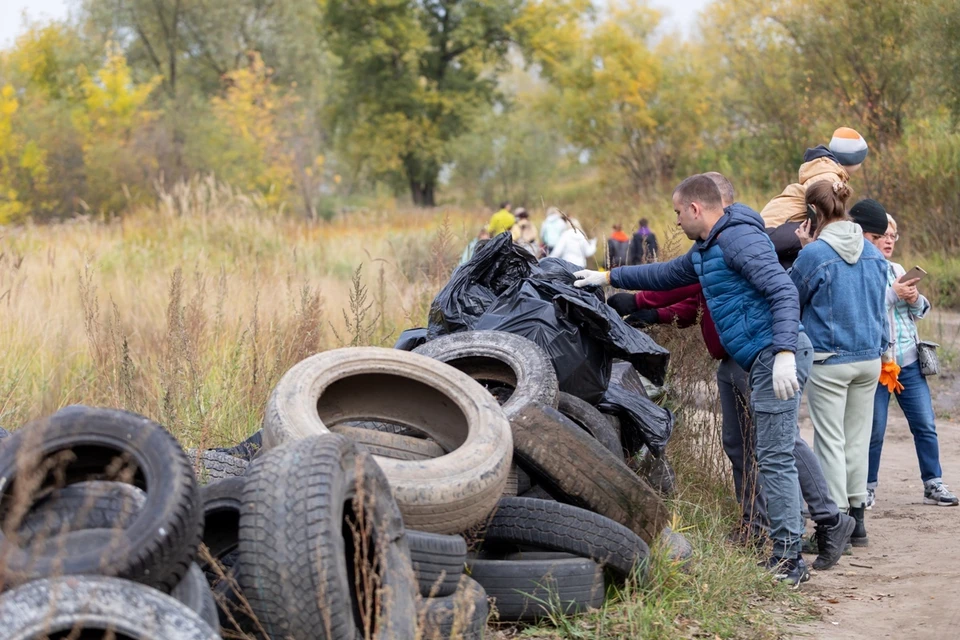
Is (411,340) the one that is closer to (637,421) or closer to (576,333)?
(576,333)

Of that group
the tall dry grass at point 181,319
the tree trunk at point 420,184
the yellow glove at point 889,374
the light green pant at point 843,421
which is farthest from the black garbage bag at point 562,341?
the tree trunk at point 420,184

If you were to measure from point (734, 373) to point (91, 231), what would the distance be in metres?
12.0

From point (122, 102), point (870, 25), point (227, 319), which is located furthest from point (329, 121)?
point (227, 319)

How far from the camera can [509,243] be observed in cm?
700

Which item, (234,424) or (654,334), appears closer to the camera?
(234,424)

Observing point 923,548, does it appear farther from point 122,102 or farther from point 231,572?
Answer: point 122,102

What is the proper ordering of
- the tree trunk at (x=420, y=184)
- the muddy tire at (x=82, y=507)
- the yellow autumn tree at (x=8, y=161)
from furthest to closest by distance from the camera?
the tree trunk at (x=420, y=184), the yellow autumn tree at (x=8, y=161), the muddy tire at (x=82, y=507)

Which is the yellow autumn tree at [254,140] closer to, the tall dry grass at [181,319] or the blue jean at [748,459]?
the tall dry grass at [181,319]

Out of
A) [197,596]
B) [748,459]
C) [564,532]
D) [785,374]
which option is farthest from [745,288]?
[197,596]

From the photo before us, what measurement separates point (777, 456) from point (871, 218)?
7.00 ft

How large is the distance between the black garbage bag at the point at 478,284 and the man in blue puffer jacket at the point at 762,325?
1.41 metres

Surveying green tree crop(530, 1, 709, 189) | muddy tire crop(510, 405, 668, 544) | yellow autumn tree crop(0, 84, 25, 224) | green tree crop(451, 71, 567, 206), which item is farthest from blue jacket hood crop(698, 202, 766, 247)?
green tree crop(451, 71, 567, 206)

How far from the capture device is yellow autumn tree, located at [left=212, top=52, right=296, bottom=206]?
3312 centimetres

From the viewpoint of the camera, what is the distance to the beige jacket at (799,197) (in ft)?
22.7
